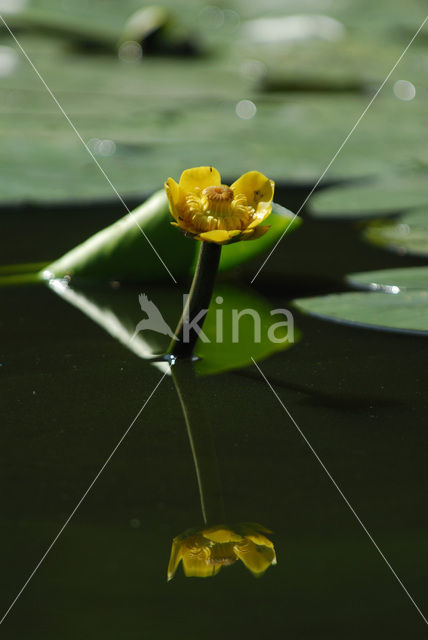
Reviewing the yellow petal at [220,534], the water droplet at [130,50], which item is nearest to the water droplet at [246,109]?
the water droplet at [130,50]

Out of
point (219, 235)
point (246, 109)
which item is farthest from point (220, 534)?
point (246, 109)

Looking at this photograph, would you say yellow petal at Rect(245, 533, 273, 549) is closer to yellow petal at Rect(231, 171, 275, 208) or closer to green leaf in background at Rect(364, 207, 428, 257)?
yellow petal at Rect(231, 171, 275, 208)

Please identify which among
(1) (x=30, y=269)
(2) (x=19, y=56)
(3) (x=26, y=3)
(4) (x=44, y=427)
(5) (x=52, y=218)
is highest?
(3) (x=26, y=3)

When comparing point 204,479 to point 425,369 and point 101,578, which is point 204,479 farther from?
point 425,369

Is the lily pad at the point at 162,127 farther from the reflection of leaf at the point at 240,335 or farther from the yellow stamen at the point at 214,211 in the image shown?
the yellow stamen at the point at 214,211

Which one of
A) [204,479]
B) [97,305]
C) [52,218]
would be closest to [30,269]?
[97,305]

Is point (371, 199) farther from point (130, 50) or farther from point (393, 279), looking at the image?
point (130, 50)

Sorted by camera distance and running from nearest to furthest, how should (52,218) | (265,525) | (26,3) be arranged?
(265,525) < (52,218) < (26,3)
